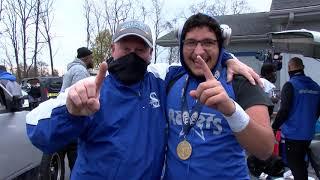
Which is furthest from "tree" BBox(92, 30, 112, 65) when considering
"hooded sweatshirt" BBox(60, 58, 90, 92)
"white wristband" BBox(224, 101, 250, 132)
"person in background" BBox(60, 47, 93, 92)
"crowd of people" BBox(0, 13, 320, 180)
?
"white wristband" BBox(224, 101, 250, 132)

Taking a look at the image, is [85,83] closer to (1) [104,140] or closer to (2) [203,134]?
(1) [104,140]

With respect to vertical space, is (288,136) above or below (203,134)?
below

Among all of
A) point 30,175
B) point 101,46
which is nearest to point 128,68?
point 30,175

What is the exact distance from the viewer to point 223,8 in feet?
138

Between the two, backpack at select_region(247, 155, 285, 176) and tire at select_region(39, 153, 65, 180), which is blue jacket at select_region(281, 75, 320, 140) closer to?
backpack at select_region(247, 155, 285, 176)

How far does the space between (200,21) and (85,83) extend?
71cm

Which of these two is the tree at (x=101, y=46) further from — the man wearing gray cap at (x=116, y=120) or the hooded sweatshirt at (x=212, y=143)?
the hooded sweatshirt at (x=212, y=143)

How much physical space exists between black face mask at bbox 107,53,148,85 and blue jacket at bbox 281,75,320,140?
442cm

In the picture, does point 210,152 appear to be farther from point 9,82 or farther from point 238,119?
point 9,82

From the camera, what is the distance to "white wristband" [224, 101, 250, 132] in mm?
2104

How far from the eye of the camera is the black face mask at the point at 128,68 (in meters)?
2.50

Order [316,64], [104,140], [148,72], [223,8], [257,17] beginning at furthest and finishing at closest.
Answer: [223,8], [257,17], [316,64], [148,72], [104,140]

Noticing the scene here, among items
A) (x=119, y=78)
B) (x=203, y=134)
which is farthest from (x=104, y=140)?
(x=203, y=134)

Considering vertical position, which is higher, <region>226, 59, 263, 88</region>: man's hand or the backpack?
<region>226, 59, 263, 88</region>: man's hand
